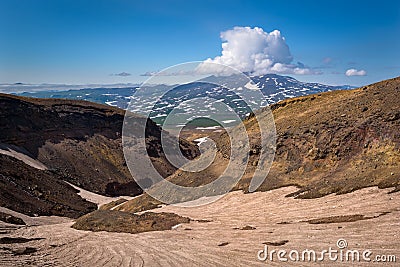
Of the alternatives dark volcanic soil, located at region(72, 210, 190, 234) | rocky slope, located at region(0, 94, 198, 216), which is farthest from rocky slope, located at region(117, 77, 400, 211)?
rocky slope, located at region(0, 94, 198, 216)

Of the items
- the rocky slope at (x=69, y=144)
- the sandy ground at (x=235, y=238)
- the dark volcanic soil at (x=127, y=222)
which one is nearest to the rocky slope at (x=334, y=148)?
the sandy ground at (x=235, y=238)

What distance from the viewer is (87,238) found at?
25781 millimetres

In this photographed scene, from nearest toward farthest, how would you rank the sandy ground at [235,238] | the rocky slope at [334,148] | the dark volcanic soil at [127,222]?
the sandy ground at [235,238] → the dark volcanic soil at [127,222] → the rocky slope at [334,148]

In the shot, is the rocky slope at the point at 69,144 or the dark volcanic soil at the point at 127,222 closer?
the dark volcanic soil at the point at 127,222

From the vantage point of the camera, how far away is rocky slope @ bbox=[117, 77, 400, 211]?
31969 millimetres

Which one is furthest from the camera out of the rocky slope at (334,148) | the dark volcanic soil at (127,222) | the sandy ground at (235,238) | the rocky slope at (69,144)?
the rocky slope at (69,144)

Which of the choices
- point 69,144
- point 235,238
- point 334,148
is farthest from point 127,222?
point 69,144

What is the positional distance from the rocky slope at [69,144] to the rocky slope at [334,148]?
36.5 meters

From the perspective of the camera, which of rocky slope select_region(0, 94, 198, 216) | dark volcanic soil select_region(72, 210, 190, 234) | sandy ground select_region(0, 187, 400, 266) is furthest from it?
rocky slope select_region(0, 94, 198, 216)

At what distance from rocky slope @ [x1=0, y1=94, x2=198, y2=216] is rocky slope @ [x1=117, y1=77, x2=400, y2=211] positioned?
36487 millimetres

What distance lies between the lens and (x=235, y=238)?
864 inches

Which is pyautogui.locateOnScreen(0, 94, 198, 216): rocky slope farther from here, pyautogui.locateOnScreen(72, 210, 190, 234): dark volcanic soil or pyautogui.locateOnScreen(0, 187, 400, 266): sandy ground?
pyautogui.locateOnScreen(0, 187, 400, 266): sandy ground

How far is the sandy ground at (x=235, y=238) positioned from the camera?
1745 cm

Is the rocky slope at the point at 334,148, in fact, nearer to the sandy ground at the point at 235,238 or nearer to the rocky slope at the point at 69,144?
the sandy ground at the point at 235,238
